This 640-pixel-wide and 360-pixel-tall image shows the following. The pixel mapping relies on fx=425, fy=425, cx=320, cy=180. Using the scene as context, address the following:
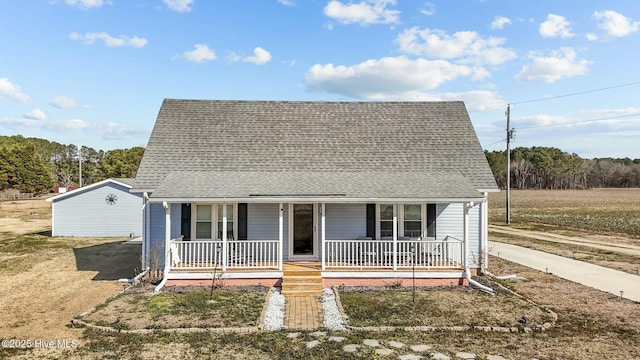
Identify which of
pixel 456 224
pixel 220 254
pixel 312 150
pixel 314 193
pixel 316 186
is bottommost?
pixel 220 254

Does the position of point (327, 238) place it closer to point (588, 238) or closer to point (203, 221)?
point (203, 221)

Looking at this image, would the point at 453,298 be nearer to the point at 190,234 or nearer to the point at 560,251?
the point at 190,234

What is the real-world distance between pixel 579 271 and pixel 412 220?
6.96m

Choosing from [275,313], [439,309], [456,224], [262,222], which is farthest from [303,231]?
[439,309]

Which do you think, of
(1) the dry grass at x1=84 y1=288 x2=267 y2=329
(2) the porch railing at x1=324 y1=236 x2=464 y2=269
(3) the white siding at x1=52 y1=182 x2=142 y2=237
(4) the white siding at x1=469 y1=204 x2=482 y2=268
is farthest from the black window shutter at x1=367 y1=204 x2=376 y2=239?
(3) the white siding at x1=52 y1=182 x2=142 y2=237

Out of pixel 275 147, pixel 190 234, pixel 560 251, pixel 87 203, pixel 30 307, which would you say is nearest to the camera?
pixel 30 307

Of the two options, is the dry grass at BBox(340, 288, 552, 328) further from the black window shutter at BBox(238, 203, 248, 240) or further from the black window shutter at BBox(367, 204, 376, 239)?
the black window shutter at BBox(238, 203, 248, 240)

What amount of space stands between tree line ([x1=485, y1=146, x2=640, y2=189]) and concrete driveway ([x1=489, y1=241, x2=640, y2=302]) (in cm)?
9564

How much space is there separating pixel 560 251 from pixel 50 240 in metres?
28.1

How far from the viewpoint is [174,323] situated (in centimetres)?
964

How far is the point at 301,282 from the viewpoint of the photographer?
12906 millimetres

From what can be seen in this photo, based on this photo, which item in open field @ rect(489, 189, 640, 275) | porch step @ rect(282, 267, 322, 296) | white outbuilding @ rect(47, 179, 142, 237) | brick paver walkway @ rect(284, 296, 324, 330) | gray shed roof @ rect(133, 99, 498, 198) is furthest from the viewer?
white outbuilding @ rect(47, 179, 142, 237)

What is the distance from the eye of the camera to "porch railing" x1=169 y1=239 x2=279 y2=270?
13461 mm

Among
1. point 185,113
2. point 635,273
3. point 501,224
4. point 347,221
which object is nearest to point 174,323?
point 347,221
